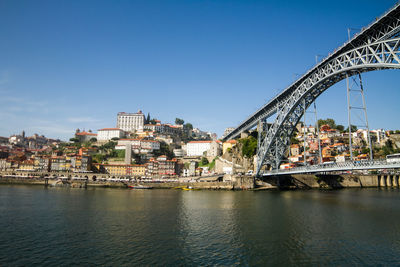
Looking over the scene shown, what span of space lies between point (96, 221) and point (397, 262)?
55.0 feet

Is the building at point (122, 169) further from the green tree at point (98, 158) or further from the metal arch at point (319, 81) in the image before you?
the metal arch at point (319, 81)

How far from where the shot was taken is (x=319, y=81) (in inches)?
1114

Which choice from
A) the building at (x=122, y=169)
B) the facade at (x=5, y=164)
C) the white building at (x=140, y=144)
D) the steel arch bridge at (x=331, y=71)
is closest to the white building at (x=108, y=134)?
the white building at (x=140, y=144)

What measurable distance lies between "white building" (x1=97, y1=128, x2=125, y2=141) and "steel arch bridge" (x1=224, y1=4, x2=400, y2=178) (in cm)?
6003

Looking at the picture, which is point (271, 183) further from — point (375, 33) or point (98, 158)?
point (98, 158)

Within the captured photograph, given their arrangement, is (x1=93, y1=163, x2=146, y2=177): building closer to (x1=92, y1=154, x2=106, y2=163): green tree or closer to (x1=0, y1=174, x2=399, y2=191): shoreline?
(x1=92, y1=154, x2=106, y2=163): green tree

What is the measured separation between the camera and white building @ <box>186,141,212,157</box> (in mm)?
89500

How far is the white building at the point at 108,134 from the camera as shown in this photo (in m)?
97.3

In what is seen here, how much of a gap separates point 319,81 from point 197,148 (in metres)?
65.2

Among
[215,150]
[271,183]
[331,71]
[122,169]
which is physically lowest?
[271,183]

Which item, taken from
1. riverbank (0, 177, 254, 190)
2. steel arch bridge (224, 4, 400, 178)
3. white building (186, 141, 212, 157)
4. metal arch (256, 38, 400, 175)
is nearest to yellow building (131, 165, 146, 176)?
riverbank (0, 177, 254, 190)

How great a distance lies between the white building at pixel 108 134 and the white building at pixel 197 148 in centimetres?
2658

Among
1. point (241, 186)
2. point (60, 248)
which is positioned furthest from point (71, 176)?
point (60, 248)

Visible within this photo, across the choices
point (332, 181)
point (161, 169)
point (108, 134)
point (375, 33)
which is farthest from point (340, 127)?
point (108, 134)
